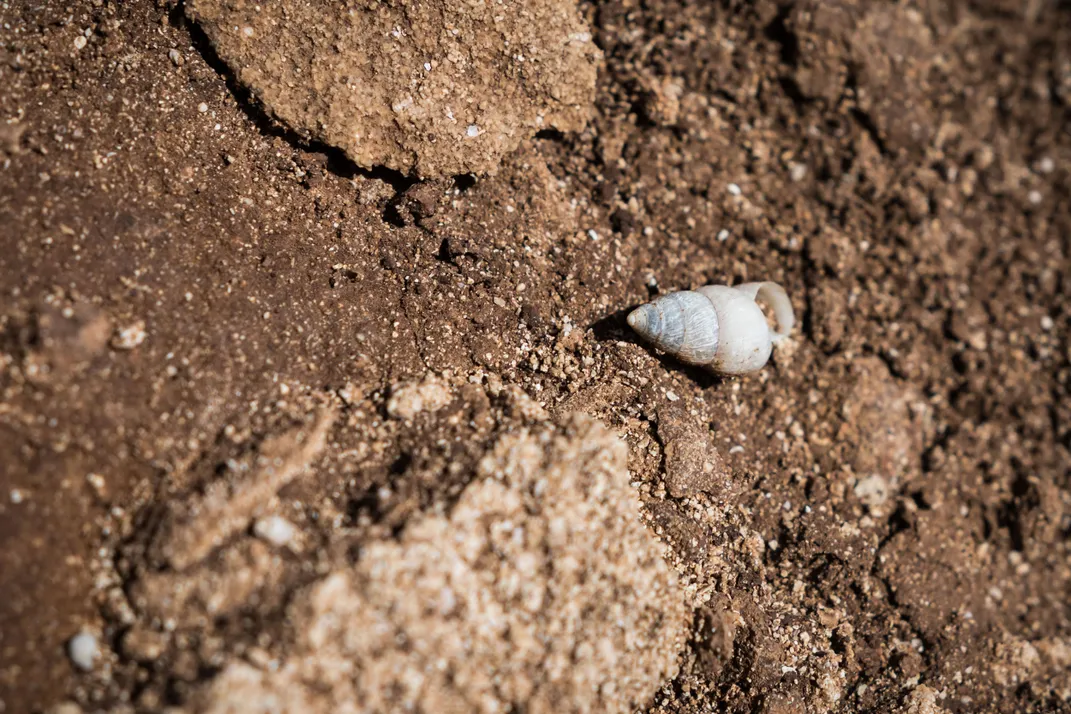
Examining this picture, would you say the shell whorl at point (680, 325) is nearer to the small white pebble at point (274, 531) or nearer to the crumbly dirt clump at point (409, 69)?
the crumbly dirt clump at point (409, 69)

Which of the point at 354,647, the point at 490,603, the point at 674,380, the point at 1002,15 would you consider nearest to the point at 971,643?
the point at 674,380

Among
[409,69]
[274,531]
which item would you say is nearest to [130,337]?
[274,531]

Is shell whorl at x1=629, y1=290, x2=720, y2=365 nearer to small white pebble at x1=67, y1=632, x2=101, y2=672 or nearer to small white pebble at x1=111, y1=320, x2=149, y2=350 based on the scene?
small white pebble at x1=111, y1=320, x2=149, y2=350

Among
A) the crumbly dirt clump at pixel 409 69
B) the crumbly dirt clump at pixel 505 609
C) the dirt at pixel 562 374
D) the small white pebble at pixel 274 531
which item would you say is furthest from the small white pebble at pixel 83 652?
the crumbly dirt clump at pixel 409 69

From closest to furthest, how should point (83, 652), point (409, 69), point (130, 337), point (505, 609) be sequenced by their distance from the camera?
1. point (83, 652)
2. point (505, 609)
3. point (130, 337)
4. point (409, 69)

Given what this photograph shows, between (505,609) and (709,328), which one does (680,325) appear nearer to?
(709,328)

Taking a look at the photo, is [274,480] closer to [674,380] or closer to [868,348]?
[674,380]

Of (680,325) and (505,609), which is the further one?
(680,325)
